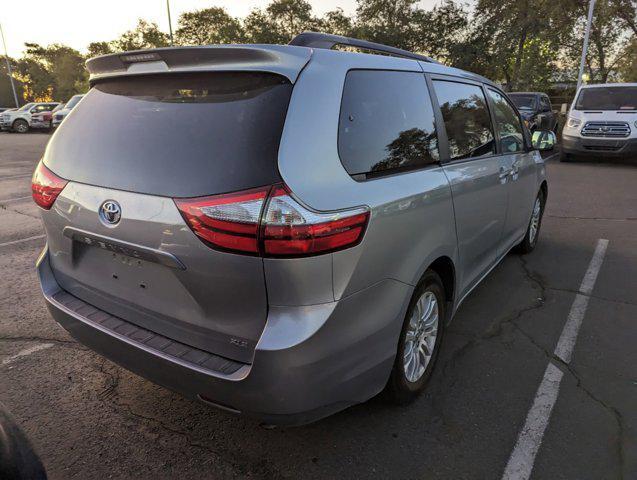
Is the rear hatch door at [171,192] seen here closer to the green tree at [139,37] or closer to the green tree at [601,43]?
the green tree at [601,43]

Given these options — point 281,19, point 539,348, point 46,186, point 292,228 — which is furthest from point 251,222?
point 281,19

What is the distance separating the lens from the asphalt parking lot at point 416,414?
224 cm

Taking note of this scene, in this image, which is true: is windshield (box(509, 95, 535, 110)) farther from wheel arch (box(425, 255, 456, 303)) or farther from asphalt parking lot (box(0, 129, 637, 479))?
wheel arch (box(425, 255, 456, 303))

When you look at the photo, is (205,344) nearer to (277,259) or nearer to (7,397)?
(277,259)

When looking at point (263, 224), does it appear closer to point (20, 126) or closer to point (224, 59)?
point (224, 59)

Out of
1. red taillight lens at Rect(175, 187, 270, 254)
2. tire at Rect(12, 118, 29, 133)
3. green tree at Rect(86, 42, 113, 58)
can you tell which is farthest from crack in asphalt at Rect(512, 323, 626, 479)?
green tree at Rect(86, 42, 113, 58)

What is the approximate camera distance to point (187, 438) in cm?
240

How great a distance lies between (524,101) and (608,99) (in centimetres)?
412

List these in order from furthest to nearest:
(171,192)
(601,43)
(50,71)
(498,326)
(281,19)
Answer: (50,71)
(281,19)
(601,43)
(498,326)
(171,192)

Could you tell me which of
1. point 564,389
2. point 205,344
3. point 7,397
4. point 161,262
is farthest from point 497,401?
point 7,397

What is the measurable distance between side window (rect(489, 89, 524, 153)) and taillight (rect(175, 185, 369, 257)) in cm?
260

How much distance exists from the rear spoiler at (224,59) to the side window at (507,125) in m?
2.38

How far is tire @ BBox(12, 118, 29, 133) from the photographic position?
28.5m

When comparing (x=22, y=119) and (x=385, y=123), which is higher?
(x=385, y=123)
